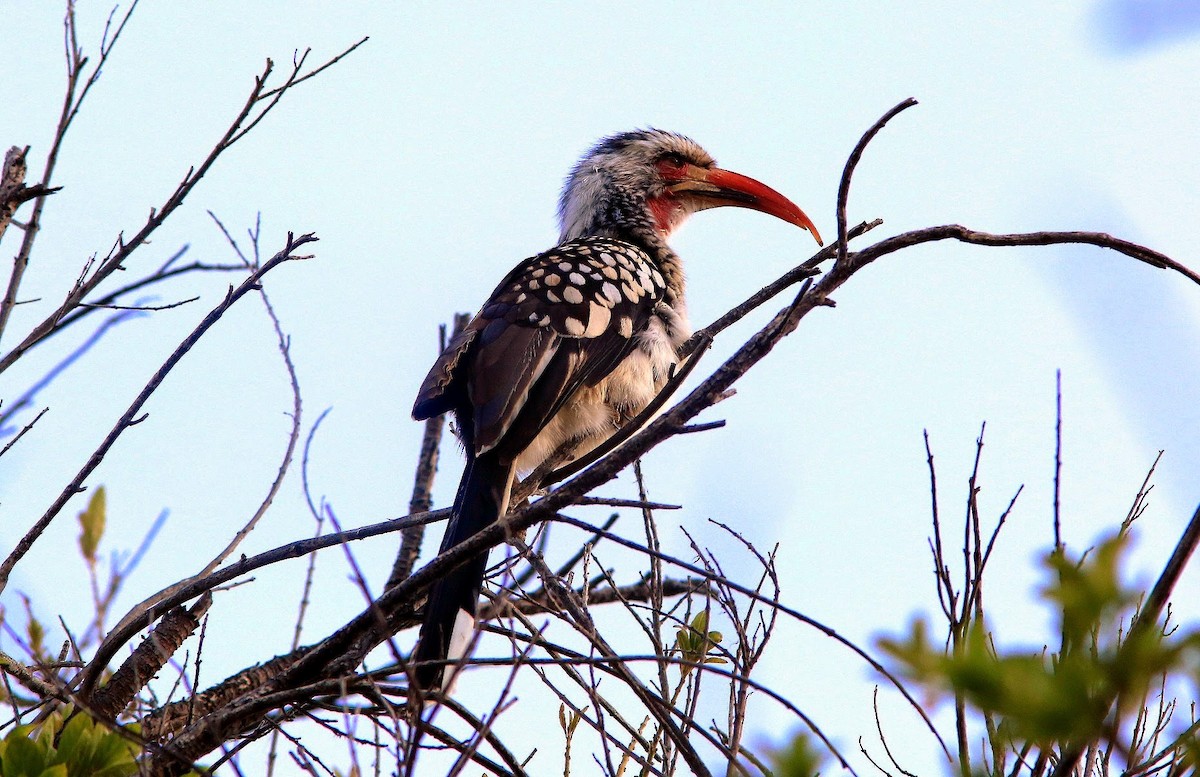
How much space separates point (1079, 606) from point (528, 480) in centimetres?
235

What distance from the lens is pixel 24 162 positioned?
2.93m

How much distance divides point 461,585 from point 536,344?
0.83m

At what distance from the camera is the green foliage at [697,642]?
2879mm

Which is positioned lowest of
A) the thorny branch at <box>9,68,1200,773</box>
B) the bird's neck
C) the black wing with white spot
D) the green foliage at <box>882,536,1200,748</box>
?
the green foliage at <box>882,536,1200,748</box>

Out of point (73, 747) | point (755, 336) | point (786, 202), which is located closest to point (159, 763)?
point (73, 747)

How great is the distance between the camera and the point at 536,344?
3.37 metres

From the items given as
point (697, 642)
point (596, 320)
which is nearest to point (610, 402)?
point (596, 320)

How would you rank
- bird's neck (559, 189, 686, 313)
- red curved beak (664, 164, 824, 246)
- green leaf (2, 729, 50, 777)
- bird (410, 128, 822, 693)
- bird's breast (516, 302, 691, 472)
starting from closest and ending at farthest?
1. green leaf (2, 729, 50, 777)
2. bird (410, 128, 822, 693)
3. bird's breast (516, 302, 691, 472)
4. bird's neck (559, 189, 686, 313)
5. red curved beak (664, 164, 824, 246)

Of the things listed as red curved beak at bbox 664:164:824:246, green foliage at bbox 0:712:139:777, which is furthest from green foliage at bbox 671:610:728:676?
red curved beak at bbox 664:164:824:246

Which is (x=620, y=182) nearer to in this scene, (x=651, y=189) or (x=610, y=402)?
(x=651, y=189)

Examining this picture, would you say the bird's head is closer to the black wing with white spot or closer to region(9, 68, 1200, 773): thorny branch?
the black wing with white spot

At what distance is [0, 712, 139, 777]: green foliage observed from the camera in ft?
6.84

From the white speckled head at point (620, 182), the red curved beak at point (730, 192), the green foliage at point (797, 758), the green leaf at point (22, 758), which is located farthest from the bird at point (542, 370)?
the green foliage at point (797, 758)

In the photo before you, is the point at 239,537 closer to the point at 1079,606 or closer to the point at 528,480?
the point at 528,480
